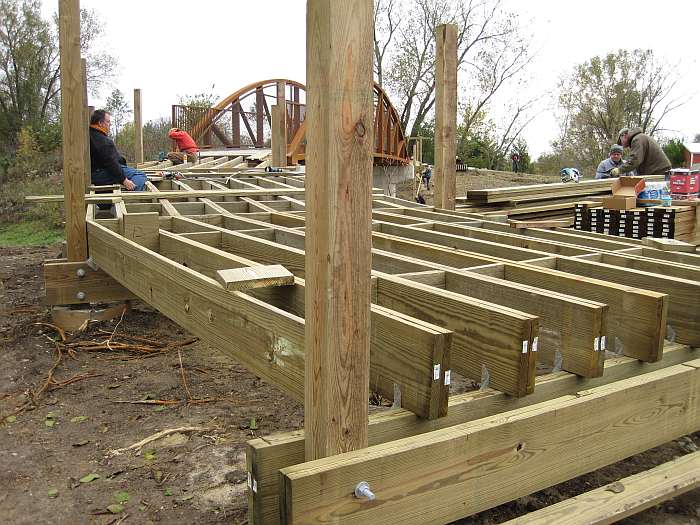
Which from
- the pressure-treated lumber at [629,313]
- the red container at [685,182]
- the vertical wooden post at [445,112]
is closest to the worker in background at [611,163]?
the red container at [685,182]

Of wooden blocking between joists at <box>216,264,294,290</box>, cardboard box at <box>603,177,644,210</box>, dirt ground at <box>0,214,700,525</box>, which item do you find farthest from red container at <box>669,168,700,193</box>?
wooden blocking between joists at <box>216,264,294,290</box>

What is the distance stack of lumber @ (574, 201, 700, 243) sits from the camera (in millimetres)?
6844

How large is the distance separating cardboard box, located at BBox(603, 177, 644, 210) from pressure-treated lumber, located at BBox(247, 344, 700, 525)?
4.33 meters

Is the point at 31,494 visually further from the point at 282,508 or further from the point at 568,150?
the point at 568,150

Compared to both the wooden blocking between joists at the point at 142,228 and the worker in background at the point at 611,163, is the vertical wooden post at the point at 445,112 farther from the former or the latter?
the worker in background at the point at 611,163

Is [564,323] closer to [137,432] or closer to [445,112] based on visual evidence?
[137,432]

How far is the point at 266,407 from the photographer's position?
441cm

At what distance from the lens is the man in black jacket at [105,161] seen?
27.0ft

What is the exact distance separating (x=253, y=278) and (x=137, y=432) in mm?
1640

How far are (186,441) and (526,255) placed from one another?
7.59ft

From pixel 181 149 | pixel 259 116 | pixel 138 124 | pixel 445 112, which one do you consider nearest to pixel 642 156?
pixel 445 112

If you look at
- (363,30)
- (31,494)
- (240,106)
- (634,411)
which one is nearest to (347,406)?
(363,30)

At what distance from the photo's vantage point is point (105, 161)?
834cm

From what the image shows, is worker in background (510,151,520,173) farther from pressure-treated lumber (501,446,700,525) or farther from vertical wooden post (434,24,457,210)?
pressure-treated lumber (501,446,700,525)
